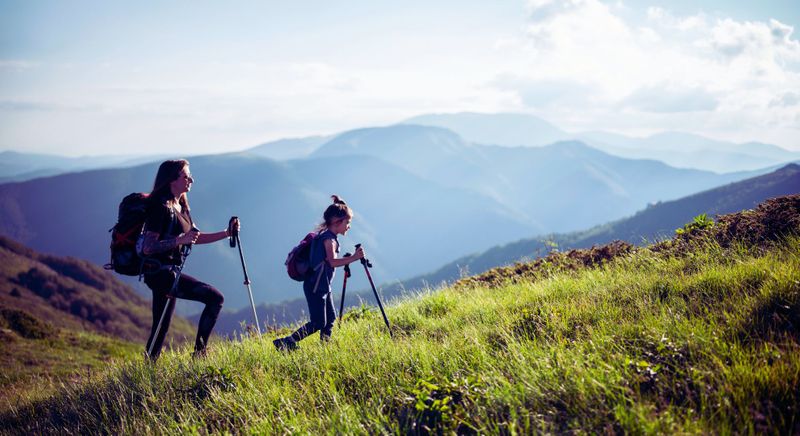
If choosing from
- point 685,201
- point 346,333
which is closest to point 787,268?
point 346,333

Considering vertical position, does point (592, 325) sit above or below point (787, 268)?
below

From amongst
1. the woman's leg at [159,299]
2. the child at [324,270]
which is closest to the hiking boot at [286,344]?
the child at [324,270]

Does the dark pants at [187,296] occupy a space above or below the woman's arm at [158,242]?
below

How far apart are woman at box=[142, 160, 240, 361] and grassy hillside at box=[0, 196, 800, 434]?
18.4 inches

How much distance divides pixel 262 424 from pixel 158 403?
1.67m

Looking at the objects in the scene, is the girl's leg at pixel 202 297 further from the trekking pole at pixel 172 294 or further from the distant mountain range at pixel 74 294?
the distant mountain range at pixel 74 294

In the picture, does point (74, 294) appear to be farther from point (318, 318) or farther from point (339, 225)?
point (339, 225)

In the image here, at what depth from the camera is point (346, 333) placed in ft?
19.3

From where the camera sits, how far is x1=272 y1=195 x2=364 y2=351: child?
576 cm

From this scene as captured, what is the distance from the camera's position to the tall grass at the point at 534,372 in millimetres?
2951

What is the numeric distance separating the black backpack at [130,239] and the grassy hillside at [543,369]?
1.29 meters

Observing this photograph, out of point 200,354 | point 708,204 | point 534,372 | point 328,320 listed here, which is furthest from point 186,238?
point 708,204

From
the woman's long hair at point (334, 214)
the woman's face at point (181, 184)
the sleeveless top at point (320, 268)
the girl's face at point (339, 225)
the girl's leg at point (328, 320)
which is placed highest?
the woman's face at point (181, 184)

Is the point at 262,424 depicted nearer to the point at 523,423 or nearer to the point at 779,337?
Answer: the point at 523,423
